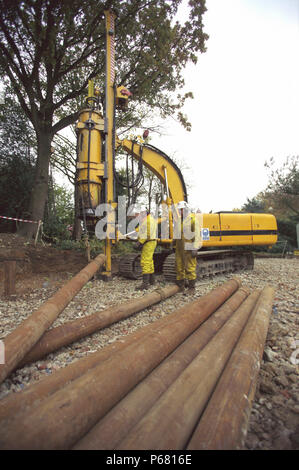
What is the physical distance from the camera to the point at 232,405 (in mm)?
1480

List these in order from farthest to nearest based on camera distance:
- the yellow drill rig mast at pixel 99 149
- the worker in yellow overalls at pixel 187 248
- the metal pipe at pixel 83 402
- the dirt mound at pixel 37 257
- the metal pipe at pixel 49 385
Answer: the dirt mound at pixel 37 257 → the yellow drill rig mast at pixel 99 149 → the worker in yellow overalls at pixel 187 248 → the metal pipe at pixel 49 385 → the metal pipe at pixel 83 402

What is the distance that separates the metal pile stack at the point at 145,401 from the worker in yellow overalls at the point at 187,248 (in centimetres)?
300

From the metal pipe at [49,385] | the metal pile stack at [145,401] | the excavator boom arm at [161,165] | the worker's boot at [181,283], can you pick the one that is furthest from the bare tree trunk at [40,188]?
the metal pile stack at [145,401]

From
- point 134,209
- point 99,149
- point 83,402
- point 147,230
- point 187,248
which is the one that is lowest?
point 83,402

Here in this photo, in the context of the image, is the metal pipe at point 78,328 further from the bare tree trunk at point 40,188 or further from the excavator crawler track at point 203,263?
the bare tree trunk at point 40,188

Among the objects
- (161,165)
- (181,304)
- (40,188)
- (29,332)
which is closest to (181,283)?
(181,304)

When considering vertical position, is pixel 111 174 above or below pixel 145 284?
above

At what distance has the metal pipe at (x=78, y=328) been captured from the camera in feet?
8.07

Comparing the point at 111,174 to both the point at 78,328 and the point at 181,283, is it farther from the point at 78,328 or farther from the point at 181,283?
the point at 78,328

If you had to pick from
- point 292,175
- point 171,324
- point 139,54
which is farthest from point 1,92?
point 292,175

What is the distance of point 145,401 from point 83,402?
1.24 feet

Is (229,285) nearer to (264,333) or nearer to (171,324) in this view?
(264,333)

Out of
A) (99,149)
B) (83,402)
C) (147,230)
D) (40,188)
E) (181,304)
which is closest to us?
(83,402)

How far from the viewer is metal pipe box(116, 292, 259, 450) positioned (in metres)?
1.17
